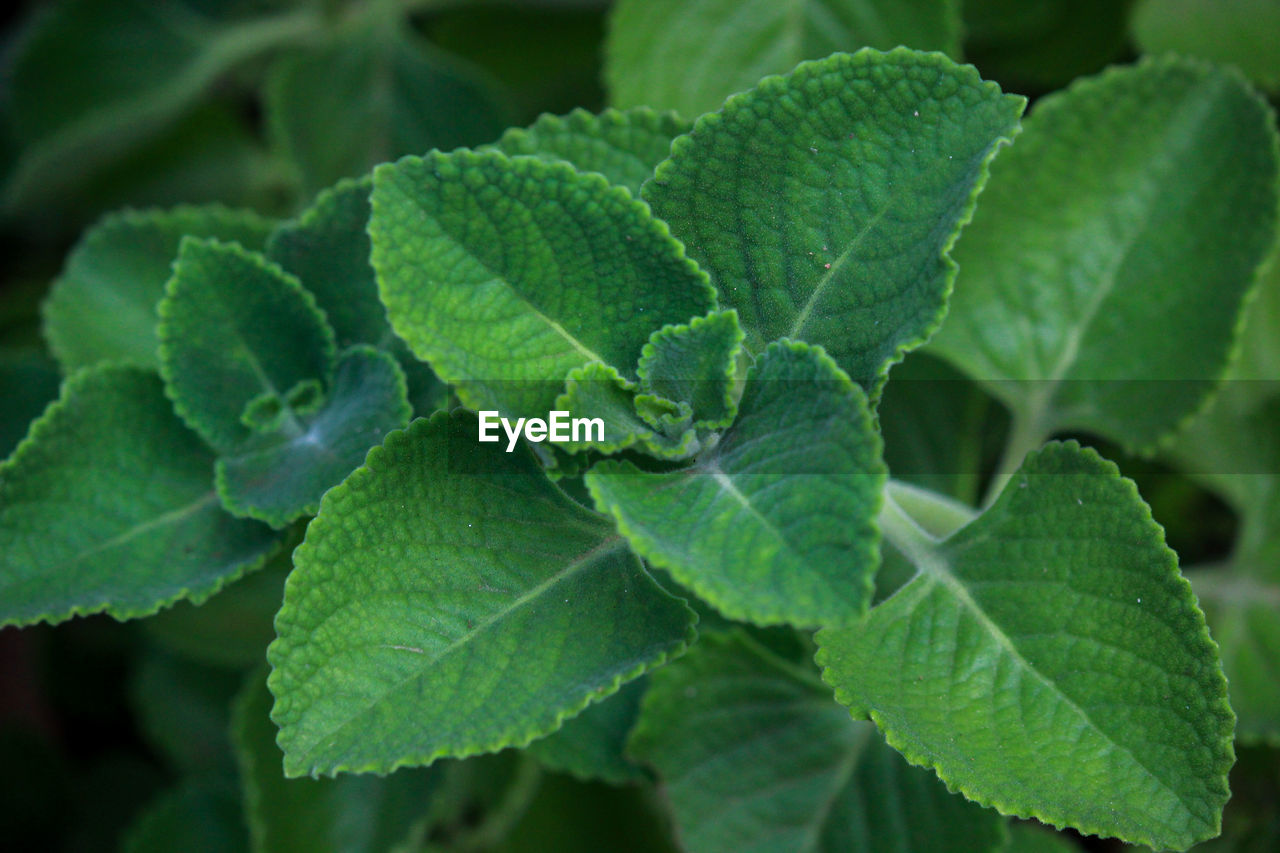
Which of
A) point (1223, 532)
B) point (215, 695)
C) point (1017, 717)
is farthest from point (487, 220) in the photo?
point (1223, 532)

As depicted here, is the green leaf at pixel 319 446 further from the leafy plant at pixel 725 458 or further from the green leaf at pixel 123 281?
the green leaf at pixel 123 281

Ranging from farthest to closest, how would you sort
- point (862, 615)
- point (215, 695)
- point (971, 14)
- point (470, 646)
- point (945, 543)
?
point (215, 695), point (971, 14), point (945, 543), point (470, 646), point (862, 615)

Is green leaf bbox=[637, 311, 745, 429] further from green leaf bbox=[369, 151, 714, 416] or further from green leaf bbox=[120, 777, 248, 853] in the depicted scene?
green leaf bbox=[120, 777, 248, 853]

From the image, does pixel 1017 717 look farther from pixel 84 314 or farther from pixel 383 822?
pixel 84 314

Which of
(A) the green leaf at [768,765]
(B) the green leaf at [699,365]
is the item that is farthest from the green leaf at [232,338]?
(A) the green leaf at [768,765]

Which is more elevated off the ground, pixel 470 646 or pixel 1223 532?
pixel 470 646

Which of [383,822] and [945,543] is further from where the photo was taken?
[383,822]
